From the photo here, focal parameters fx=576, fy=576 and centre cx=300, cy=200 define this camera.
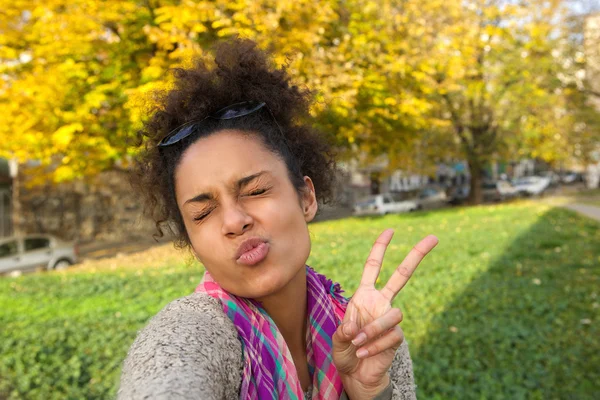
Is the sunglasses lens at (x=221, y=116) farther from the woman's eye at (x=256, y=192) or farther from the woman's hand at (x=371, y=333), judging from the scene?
the woman's hand at (x=371, y=333)

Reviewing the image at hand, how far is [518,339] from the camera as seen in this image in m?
5.49

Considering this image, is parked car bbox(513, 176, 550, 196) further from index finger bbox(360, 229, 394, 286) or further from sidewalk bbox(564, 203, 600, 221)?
index finger bbox(360, 229, 394, 286)

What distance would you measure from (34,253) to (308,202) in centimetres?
1625

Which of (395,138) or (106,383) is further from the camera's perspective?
(395,138)

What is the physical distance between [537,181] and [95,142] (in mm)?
38278

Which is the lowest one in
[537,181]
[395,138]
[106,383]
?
[537,181]

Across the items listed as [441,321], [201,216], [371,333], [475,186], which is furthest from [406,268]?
[475,186]

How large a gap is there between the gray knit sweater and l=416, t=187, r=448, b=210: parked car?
33.2m

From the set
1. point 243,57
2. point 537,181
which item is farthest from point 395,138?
point 537,181

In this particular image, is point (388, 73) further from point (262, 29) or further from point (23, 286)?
point (23, 286)

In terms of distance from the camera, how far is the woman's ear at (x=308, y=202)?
1.69 m

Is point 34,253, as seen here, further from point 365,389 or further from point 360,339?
point 360,339

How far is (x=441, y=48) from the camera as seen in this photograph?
1460 cm

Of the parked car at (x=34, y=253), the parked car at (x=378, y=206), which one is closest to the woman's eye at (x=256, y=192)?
the parked car at (x=34, y=253)
